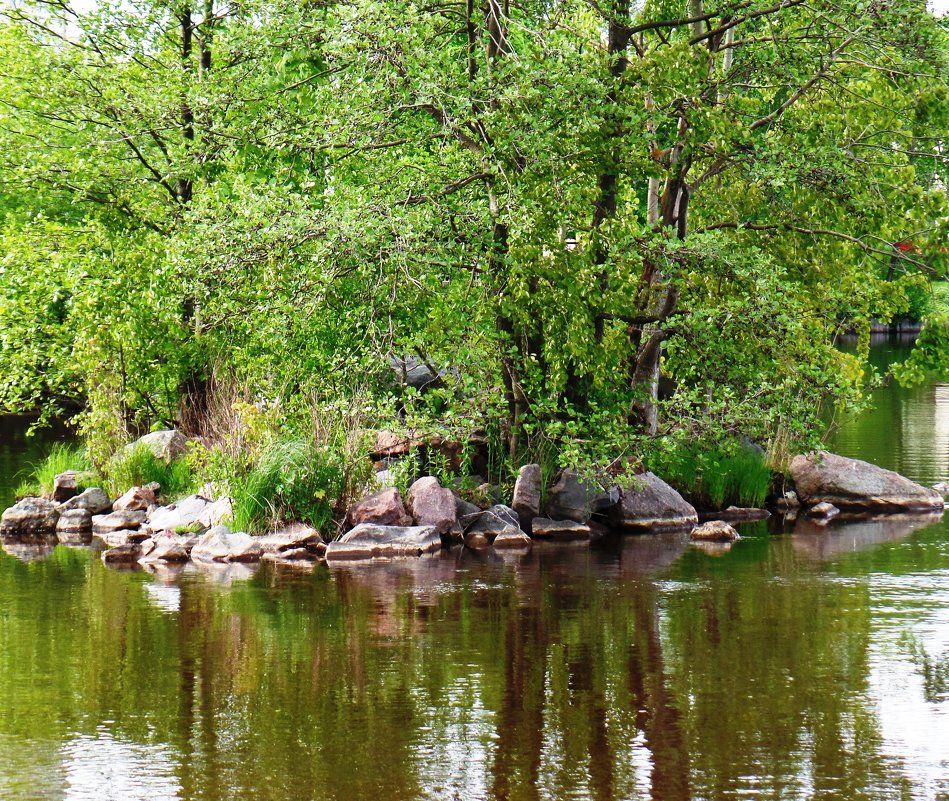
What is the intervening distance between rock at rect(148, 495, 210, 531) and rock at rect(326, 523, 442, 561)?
225cm

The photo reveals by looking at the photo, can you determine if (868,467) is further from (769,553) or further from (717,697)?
(717,697)

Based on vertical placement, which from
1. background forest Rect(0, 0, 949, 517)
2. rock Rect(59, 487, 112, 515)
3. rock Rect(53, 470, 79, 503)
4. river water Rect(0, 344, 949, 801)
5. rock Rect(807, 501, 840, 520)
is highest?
background forest Rect(0, 0, 949, 517)

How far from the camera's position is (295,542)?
55.4 ft

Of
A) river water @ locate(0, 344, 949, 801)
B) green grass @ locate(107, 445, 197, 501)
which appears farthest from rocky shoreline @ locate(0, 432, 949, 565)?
river water @ locate(0, 344, 949, 801)

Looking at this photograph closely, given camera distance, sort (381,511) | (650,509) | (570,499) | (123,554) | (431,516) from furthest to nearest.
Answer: (650,509)
(570,499)
(431,516)
(381,511)
(123,554)

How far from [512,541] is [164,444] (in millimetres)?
6420

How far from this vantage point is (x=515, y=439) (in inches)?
755

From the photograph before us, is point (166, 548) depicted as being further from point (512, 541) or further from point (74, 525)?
point (512, 541)

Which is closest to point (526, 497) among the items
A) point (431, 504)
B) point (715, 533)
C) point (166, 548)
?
point (431, 504)

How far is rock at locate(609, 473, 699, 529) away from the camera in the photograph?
62.0 feet

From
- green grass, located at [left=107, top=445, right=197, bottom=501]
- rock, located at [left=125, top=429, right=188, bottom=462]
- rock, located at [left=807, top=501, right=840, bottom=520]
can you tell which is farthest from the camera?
rock, located at [left=125, top=429, right=188, bottom=462]

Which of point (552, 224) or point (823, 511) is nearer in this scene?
point (552, 224)

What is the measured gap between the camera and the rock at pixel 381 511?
17.4m

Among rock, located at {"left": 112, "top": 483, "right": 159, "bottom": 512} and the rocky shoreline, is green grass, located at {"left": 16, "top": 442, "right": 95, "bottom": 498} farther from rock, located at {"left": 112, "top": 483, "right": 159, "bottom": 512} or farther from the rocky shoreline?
rock, located at {"left": 112, "top": 483, "right": 159, "bottom": 512}
